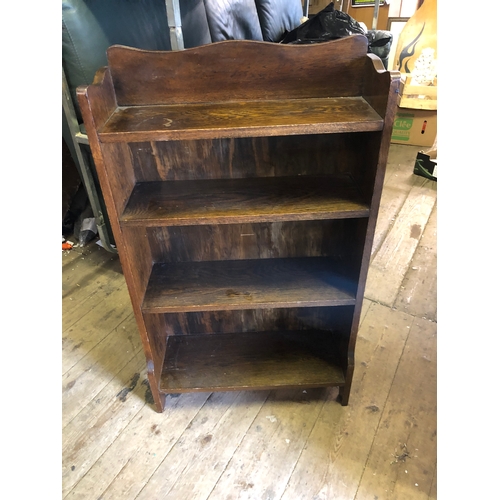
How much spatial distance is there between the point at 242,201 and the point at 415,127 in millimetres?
2587

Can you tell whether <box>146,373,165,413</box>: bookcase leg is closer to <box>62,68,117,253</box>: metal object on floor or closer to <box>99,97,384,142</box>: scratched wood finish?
<box>99,97,384,142</box>: scratched wood finish

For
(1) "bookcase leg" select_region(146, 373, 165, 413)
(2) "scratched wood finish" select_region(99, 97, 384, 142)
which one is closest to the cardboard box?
(2) "scratched wood finish" select_region(99, 97, 384, 142)

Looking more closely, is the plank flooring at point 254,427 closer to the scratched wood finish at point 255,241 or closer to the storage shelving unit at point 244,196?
the storage shelving unit at point 244,196

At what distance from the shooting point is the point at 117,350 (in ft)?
5.23

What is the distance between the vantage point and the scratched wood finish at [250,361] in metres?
1.30

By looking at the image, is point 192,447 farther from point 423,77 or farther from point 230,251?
point 423,77

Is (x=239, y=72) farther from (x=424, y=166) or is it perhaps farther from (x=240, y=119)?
(x=424, y=166)

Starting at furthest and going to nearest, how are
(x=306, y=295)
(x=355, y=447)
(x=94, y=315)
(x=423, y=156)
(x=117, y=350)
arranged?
(x=423, y=156) → (x=94, y=315) → (x=117, y=350) → (x=355, y=447) → (x=306, y=295)

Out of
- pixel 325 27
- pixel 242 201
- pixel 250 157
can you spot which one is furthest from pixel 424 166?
pixel 242 201

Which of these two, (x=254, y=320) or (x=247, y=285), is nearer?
(x=247, y=285)

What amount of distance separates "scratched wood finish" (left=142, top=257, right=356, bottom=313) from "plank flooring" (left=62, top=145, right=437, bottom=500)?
461 mm

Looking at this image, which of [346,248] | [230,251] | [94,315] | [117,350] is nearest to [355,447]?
[346,248]

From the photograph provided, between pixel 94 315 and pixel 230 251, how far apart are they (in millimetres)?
833

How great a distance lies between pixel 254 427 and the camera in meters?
1.31
